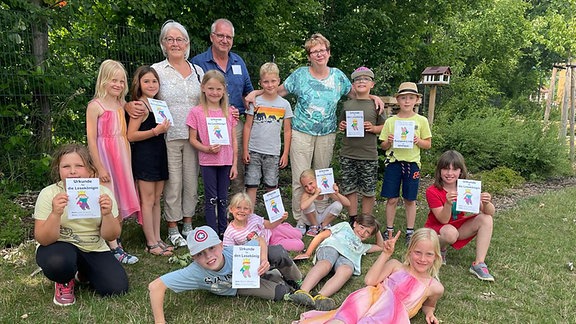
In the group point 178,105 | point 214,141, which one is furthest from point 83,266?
point 178,105

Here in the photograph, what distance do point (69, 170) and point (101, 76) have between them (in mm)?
996

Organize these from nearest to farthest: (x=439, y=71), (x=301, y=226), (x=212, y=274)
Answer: (x=212, y=274) → (x=301, y=226) → (x=439, y=71)

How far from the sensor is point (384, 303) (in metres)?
2.91

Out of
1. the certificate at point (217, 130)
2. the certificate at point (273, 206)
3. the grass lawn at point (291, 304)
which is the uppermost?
the certificate at point (217, 130)

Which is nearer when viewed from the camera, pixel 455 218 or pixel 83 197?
pixel 83 197

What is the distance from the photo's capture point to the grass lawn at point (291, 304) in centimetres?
313

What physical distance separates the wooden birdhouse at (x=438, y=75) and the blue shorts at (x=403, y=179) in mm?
3834

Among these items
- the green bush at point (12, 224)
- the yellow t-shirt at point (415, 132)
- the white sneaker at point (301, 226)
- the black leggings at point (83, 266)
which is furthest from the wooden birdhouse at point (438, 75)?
the green bush at point (12, 224)

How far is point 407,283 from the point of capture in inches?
128

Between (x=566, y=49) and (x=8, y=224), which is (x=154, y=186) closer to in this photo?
(x=8, y=224)

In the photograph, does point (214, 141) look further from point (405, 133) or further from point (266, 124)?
point (405, 133)

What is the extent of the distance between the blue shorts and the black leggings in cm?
284

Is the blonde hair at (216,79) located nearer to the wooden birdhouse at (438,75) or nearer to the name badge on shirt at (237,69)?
the name badge on shirt at (237,69)

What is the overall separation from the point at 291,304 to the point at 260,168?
6.22 feet
